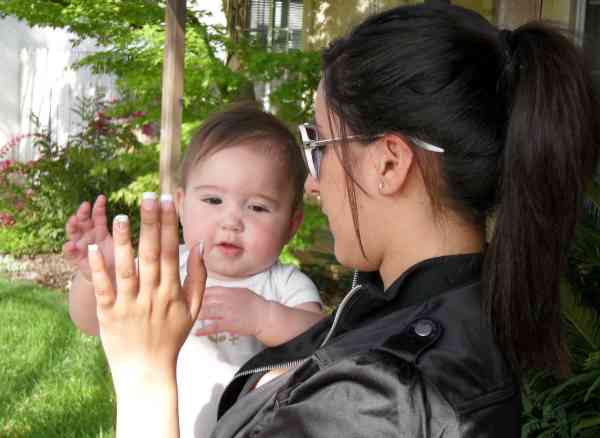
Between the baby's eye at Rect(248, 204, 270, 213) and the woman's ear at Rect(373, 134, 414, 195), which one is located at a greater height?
the woman's ear at Rect(373, 134, 414, 195)

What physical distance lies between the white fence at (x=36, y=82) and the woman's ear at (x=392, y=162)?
11011 mm

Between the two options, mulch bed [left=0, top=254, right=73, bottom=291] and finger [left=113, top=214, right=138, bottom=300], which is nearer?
finger [left=113, top=214, right=138, bottom=300]

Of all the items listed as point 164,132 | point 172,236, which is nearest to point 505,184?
point 172,236

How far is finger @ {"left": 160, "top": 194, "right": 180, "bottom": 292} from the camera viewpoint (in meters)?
1.40

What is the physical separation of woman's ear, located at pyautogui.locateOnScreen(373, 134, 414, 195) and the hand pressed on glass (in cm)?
40

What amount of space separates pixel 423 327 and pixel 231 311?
2.20 ft

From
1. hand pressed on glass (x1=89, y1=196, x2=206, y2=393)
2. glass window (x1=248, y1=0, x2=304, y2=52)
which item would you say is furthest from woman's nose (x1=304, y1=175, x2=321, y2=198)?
glass window (x1=248, y1=0, x2=304, y2=52)

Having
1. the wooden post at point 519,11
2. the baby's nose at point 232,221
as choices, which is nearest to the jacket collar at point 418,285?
the baby's nose at point 232,221

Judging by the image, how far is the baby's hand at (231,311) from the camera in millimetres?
1924

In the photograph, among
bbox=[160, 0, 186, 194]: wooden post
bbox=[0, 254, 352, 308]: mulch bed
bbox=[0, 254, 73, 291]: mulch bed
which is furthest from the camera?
bbox=[0, 254, 73, 291]: mulch bed

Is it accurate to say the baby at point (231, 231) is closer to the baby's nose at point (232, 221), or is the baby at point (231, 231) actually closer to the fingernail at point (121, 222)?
the baby's nose at point (232, 221)

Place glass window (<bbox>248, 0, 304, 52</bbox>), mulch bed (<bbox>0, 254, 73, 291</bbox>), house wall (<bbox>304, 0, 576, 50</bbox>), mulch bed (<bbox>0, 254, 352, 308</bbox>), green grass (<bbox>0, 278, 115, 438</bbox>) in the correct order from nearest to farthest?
green grass (<bbox>0, 278, 115, 438</bbox>) < mulch bed (<bbox>0, 254, 352, 308</bbox>) < house wall (<bbox>304, 0, 576, 50</bbox>) < mulch bed (<bbox>0, 254, 73, 291</bbox>) < glass window (<bbox>248, 0, 304, 52</bbox>)

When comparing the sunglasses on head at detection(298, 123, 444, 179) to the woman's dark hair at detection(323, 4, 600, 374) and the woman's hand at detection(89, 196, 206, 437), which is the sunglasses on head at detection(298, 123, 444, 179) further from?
the woman's hand at detection(89, 196, 206, 437)

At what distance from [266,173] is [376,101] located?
0.85 meters
